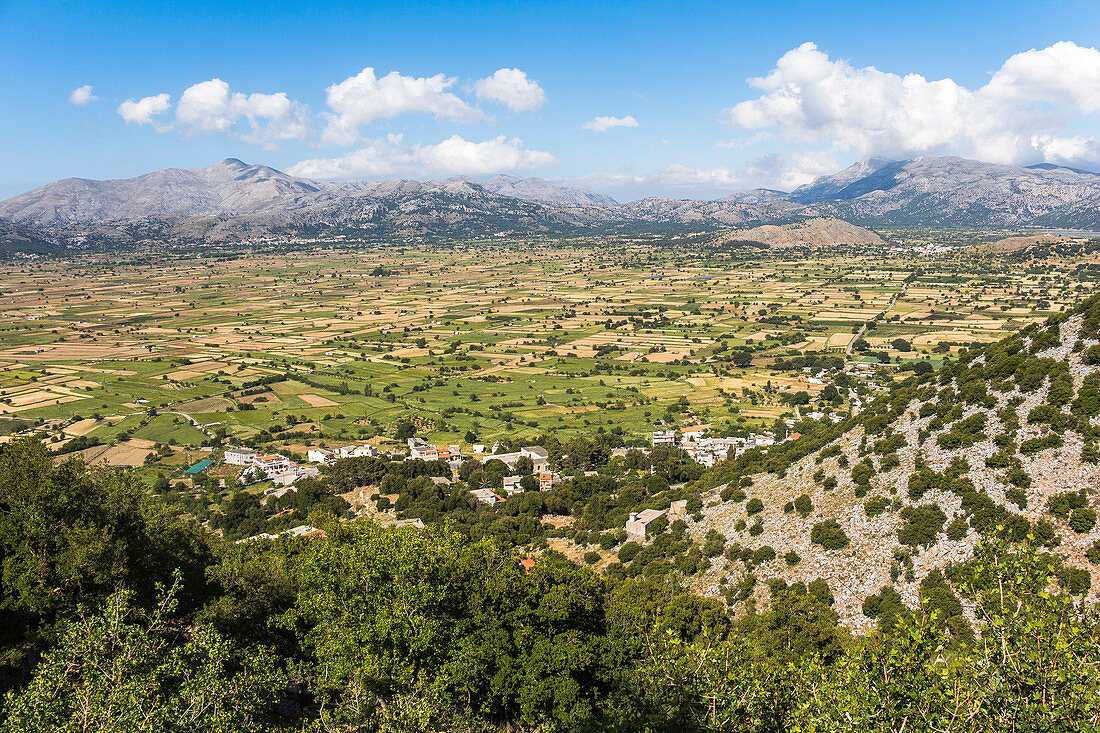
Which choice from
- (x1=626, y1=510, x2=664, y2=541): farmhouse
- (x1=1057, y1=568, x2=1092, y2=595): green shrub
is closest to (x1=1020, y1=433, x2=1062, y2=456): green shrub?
(x1=1057, y1=568, x2=1092, y2=595): green shrub

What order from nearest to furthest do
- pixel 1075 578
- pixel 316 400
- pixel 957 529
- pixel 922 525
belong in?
pixel 1075 578 < pixel 957 529 < pixel 922 525 < pixel 316 400

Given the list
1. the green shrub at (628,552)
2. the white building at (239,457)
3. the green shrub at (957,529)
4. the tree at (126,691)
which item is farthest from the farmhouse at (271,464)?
the green shrub at (957,529)

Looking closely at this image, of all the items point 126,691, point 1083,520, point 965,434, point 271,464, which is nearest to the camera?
point 126,691

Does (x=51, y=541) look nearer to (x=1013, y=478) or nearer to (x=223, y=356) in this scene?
(x=1013, y=478)

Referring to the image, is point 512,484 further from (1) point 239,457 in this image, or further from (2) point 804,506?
(1) point 239,457

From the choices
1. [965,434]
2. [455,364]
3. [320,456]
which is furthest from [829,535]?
[455,364]

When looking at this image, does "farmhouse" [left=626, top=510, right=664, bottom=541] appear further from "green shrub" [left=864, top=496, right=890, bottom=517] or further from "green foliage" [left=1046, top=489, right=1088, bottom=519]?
"green foliage" [left=1046, top=489, right=1088, bottom=519]
